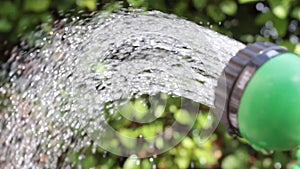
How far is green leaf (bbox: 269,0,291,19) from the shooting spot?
1.68m

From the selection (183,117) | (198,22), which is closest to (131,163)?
(183,117)

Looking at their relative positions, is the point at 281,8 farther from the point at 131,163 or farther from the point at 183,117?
the point at 131,163

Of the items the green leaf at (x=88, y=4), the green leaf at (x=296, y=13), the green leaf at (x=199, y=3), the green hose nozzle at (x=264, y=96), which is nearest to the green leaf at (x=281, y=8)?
the green leaf at (x=296, y=13)

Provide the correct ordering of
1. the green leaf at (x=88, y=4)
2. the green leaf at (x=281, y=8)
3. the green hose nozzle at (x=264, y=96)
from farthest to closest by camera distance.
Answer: the green leaf at (x=88, y=4) → the green leaf at (x=281, y=8) → the green hose nozzle at (x=264, y=96)

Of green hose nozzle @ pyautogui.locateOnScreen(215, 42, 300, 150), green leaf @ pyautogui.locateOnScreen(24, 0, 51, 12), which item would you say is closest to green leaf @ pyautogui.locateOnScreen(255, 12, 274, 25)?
green leaf @ pyautogui.locateOnScreen(24, 0, 51, 12)

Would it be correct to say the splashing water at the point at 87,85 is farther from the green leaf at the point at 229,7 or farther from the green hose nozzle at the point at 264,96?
the green hose nozzle at the point at 264,96

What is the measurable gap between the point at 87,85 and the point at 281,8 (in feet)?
1.75

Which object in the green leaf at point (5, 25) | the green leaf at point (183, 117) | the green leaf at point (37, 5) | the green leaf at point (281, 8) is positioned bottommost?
the green leaf at point (183, 117)

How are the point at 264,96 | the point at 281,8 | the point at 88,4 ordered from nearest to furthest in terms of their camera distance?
the point at 264,96 < the point at 281,8 < the point at 88,4

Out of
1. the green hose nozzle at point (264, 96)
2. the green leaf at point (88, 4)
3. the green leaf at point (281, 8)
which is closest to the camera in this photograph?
the green hose nozzle at point (264, 96)

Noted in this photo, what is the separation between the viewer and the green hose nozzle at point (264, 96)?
2.97 ft

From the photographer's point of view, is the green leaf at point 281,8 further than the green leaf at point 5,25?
No

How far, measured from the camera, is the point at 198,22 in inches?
70.1

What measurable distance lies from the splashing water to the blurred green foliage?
0.03m
